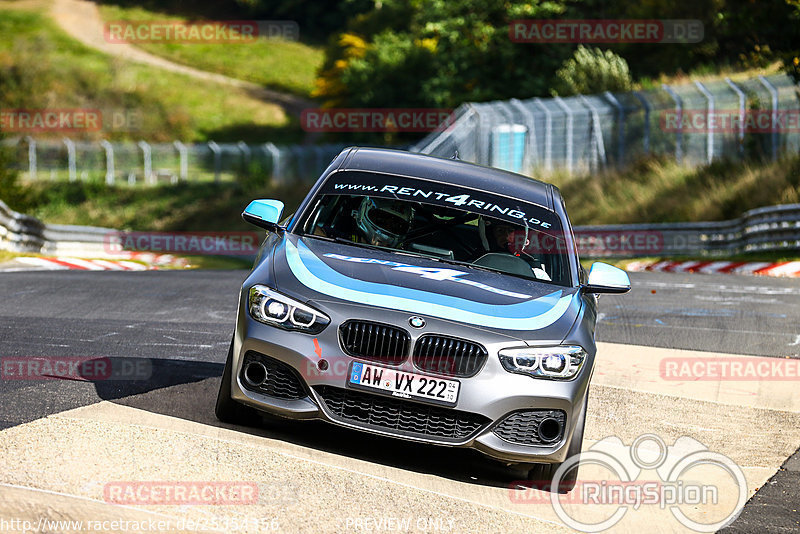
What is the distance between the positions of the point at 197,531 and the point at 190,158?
4429 cm

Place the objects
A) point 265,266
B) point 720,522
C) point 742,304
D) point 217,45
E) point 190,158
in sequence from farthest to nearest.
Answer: point 217,45
point 190,158
point 742,304
point 265,266
point 720,522

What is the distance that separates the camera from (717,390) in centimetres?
934

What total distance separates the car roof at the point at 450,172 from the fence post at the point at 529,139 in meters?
24.1

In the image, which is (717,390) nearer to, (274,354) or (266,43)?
(274,354)

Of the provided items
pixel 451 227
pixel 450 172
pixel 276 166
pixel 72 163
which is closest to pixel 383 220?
pixel 451 227

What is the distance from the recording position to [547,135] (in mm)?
32250

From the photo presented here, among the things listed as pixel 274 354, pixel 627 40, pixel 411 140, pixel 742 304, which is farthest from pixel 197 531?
pixel 411 140

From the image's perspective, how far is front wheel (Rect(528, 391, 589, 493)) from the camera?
6.28 m

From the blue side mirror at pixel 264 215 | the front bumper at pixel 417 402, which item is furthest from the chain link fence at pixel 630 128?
the front bumper at pixel 417 402

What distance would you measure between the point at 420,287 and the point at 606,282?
1342 millimetres

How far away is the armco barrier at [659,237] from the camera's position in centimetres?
2106

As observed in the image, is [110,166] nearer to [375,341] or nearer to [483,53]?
[483,53]

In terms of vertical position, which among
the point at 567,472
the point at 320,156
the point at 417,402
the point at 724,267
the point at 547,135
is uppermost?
the point at 417,402

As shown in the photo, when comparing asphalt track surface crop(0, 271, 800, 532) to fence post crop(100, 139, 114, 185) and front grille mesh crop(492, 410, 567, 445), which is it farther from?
fence post crop(100, 139, 114, 185)
